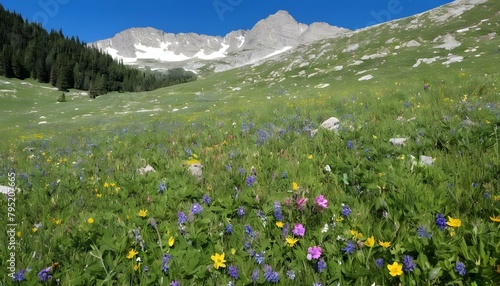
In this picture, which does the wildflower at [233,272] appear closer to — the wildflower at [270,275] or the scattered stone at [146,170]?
the wildflower at [270,275]

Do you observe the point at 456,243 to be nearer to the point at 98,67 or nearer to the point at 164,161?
the point at 164,161

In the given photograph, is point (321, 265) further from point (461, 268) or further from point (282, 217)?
point (461, 268)

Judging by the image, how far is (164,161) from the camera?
513 centimetres

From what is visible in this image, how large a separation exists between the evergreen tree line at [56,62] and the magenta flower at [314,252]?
111496 millimetres

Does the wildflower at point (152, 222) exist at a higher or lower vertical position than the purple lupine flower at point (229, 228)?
higher

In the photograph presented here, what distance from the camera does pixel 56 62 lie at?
121m

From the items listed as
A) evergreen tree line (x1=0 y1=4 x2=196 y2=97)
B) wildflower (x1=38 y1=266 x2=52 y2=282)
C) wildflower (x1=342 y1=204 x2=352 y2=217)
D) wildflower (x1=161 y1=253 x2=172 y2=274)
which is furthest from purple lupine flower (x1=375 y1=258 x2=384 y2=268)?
evergreen tree line (x1=0 y1=4 x2=196 y2=97)

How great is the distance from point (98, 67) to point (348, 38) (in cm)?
13387

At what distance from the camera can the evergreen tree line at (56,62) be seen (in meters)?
116

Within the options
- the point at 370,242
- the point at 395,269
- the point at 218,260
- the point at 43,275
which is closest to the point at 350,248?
the point at 370,242

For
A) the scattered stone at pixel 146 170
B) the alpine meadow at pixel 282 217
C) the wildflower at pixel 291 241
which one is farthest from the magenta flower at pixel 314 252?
the scattered stone at pixel 146 170

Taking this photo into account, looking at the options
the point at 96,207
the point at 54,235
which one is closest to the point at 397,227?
the point at 54,235

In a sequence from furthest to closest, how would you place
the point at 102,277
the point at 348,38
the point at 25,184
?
1. the point at 348,38
2. the point at 25,184
3. the point at 102,277

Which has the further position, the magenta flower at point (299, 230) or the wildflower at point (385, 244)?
the magenta flower at point (299, 230)
